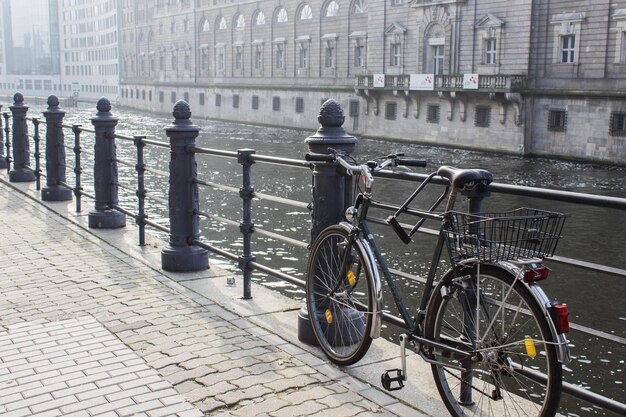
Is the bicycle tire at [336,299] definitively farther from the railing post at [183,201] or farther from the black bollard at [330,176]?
the railing post at [183,201]

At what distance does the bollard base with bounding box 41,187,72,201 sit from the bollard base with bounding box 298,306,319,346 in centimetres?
697

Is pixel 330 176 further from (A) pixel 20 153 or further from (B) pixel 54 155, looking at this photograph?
(A) pixel 20 153

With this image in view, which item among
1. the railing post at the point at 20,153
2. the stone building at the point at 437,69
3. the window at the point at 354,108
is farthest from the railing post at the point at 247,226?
the window at the point at 354,108

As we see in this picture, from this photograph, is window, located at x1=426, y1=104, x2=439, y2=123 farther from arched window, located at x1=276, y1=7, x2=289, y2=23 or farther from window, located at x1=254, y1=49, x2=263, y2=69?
window, located at x1=254, y1=49, x2=263, y2=69

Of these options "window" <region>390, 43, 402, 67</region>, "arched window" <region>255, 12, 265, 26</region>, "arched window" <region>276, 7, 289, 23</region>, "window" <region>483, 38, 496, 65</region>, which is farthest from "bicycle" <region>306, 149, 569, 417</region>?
"arched window" <region>255, 12, 265, 26</region>

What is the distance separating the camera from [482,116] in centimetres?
3466

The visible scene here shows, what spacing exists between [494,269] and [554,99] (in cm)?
3044

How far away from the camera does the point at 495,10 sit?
114 feet

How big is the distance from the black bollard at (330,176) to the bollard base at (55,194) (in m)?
7.06

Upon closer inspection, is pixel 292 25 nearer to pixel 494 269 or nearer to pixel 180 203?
pixel 180 203

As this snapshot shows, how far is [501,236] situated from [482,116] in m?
32.7

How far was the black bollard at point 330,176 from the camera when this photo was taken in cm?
452

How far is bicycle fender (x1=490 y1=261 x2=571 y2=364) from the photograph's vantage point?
283 cm

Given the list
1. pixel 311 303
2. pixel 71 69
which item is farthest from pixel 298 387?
pixel 71 69
